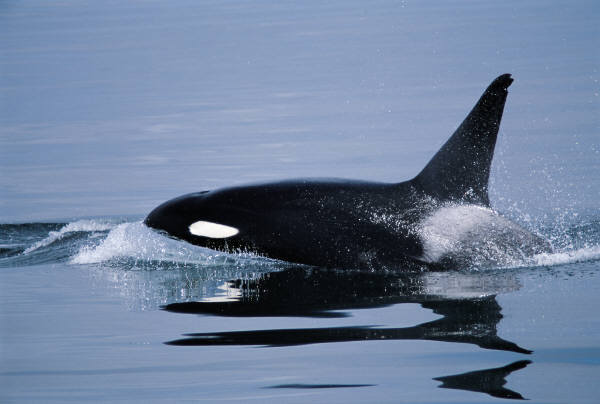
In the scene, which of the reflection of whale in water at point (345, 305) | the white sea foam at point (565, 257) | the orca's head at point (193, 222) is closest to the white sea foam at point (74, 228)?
the orca's head at point (193, 222)

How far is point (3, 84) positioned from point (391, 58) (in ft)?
43.7

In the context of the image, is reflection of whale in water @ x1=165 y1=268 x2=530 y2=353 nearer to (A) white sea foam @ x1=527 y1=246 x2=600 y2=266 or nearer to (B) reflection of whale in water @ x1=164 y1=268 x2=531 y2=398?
(B) reflection of whale in water @ x1=164 y1=268 x2=531 y2=398

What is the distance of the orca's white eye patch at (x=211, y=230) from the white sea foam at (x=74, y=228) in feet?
10.2

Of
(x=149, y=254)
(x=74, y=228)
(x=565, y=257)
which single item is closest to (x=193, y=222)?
(x=149, y=254)

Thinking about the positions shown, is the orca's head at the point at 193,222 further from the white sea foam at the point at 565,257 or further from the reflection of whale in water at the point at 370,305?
Result: the white sea foam at the point at 565,257

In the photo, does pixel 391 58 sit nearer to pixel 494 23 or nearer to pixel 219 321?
pixel 494 23

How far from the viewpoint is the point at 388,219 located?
13266 mm

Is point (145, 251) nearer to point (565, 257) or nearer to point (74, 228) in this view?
point (74, 228)

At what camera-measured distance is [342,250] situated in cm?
1327

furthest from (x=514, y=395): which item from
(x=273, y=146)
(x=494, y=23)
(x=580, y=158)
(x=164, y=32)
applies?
(x=164, y=32)

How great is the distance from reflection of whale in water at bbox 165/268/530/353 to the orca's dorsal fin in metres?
1.19

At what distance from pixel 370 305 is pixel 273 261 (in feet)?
7.54

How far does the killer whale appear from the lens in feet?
43.4

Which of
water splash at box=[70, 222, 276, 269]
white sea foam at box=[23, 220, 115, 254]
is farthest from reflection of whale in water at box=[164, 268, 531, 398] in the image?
white sea foam at box=[23, 220, 115, 254]
